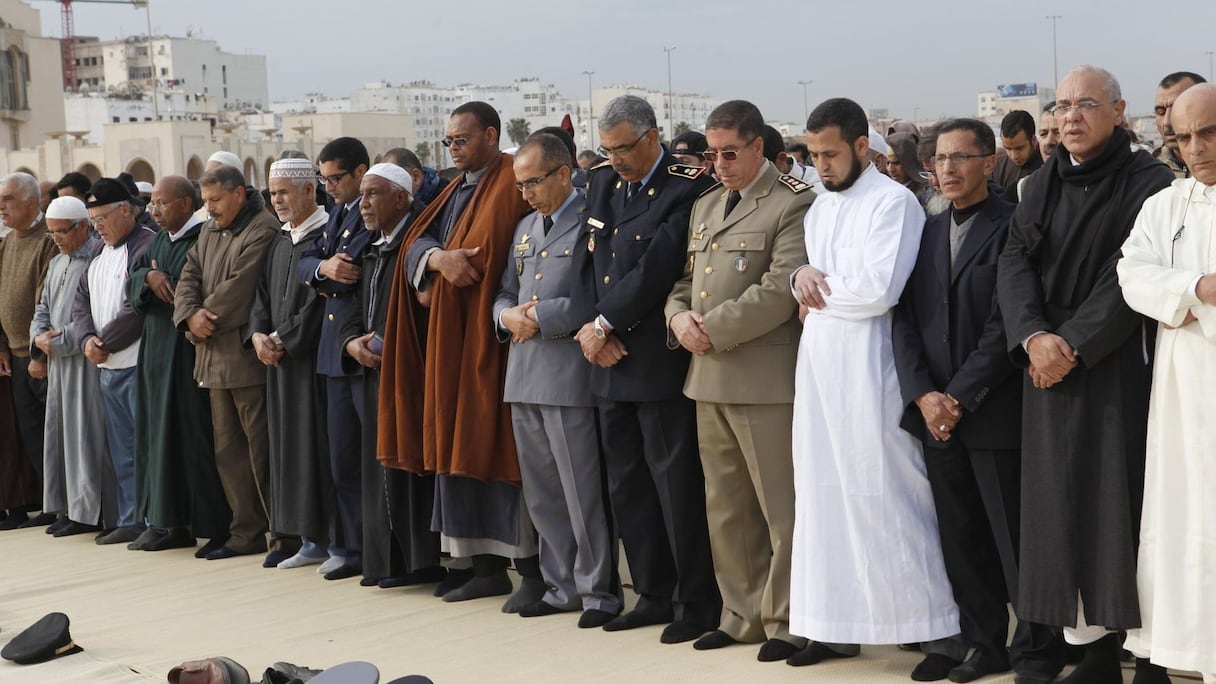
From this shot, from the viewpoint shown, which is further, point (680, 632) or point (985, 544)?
point (680, 632)

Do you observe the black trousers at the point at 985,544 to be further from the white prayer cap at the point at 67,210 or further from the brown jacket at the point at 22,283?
the brown jacket at the point at 22,283

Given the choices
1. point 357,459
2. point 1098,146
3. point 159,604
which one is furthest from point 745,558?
point 159,604

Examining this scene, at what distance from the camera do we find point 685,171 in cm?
559

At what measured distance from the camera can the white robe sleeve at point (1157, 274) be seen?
402cm

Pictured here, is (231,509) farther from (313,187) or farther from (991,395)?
(991,395)

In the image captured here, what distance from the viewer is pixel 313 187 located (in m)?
7.28

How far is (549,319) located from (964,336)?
1.76 m

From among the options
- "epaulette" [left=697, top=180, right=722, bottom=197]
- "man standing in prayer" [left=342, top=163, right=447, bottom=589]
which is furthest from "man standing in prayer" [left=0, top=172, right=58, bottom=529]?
"epaulette" [left=697, top=180, right=722, bottom=197]

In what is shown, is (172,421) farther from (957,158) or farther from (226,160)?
(957,158)

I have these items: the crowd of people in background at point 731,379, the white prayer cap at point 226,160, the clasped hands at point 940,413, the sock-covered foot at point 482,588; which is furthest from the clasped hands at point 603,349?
the white prayer cap at point 226,160

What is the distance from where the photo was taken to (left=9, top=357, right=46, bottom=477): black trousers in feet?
29.1

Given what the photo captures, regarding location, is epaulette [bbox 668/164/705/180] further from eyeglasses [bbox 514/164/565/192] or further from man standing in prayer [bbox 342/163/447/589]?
man standing in prayer [bbox 342/163/447/589]

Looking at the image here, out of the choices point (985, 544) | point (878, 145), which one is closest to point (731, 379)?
point (985, 544)

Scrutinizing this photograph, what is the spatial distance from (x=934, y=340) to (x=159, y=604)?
155 inches
